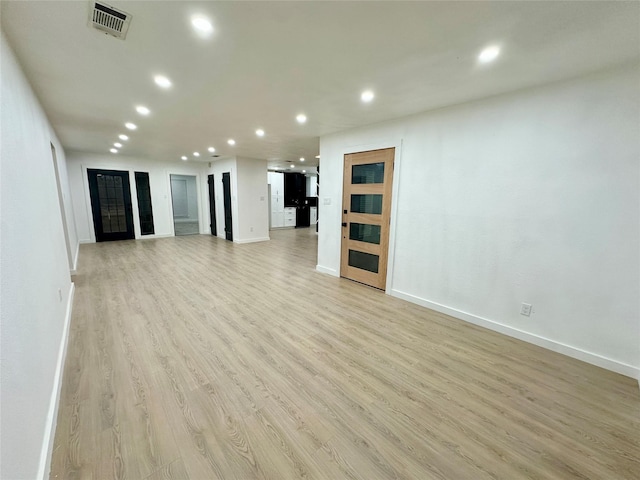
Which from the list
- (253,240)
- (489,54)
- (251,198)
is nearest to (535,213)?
(489,54)

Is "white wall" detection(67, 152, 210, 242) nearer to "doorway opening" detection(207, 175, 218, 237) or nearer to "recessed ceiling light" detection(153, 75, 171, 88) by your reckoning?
"doorway opening" detection(207, 175, 218, 237)

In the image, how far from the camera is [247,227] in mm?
7633

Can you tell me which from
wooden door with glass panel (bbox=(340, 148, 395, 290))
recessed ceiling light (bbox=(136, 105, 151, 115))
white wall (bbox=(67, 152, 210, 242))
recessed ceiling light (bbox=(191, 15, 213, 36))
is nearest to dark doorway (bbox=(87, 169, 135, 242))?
white wall (bbox=(67, 152, 210, 242))

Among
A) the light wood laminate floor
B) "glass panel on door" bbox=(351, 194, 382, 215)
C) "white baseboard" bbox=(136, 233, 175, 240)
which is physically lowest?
the light wood laminate floor

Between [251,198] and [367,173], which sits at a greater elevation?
[367,173]

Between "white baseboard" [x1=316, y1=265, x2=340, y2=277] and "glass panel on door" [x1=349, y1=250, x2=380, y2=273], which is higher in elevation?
"glass panel on door" [x1=349, y1=250, x2=380, y2=273]

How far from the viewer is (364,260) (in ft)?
13.7

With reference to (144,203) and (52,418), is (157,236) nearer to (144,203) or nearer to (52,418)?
(144,203)

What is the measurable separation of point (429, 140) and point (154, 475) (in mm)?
3902

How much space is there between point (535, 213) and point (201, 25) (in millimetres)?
3292

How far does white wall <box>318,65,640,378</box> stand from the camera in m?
2.13

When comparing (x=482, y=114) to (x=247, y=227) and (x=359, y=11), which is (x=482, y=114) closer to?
(x=359, y=11)

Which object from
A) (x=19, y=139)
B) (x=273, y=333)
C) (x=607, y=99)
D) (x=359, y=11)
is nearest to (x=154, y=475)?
(x=273, y=333)

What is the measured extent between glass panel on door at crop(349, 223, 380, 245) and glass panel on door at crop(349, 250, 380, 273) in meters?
0.24
